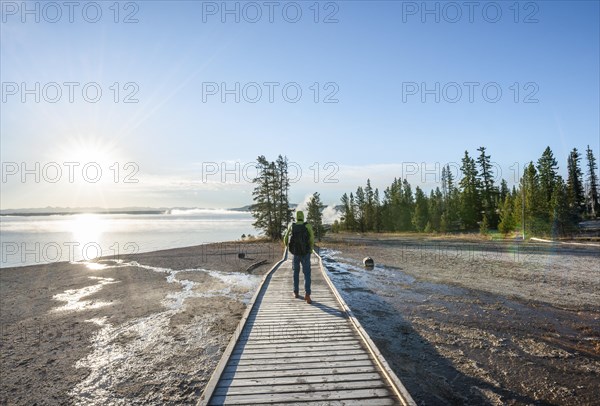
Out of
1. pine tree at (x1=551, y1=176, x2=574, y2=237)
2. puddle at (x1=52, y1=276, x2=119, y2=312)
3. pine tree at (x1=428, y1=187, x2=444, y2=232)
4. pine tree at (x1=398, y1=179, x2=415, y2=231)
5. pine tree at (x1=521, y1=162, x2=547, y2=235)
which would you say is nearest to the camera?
puddle at (x1=52, y1=276, x2=119, y2=312)

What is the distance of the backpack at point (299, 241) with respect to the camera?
1091 cm

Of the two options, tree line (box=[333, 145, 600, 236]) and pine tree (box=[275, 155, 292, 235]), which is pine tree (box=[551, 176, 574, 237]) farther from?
pine tree (box=[275, 155, 292, 235])

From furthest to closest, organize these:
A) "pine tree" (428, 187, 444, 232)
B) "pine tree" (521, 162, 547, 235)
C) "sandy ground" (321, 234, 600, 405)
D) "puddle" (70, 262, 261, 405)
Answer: "pine tree" (428, 187, 444, 232)
"pine tree" (521, 162, 547, 235)
"puddle" (70, 262, 261, 405)
"sandy ground" (321, 234, 600, 405)

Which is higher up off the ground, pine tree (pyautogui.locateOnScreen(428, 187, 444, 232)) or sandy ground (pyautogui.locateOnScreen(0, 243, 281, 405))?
pine tree (pyautogui.locateOnScreen(428, 187, 444, 232))

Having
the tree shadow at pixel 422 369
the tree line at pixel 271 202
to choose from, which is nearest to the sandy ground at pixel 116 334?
the tree shadow at pixel 422 369

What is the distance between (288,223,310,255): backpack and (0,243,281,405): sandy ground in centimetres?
349

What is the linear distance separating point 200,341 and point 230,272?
13.8 m

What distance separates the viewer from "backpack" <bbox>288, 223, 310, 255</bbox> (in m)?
10.9

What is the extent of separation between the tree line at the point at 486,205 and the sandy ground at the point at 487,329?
84.0ft

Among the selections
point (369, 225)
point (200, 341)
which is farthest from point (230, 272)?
point (369, 225)

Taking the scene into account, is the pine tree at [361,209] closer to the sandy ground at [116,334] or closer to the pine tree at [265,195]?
the pine tree at [265,195]

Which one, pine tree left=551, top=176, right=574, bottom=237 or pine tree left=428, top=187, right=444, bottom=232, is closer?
pine tree left=551, top=176, right=574, bottom=237

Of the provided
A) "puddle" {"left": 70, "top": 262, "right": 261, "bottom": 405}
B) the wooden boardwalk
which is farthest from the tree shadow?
"puddle" {"left": 70, "top": 262, "right": 261, "bottom": 405}

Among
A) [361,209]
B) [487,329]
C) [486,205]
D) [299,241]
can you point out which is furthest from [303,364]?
[361,209]
